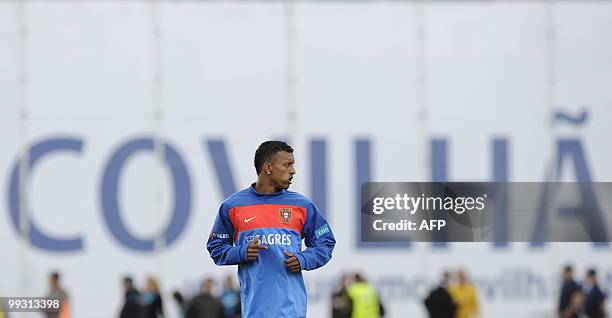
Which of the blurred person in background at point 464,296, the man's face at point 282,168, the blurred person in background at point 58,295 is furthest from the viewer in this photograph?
the blurred person in background at point 464,296

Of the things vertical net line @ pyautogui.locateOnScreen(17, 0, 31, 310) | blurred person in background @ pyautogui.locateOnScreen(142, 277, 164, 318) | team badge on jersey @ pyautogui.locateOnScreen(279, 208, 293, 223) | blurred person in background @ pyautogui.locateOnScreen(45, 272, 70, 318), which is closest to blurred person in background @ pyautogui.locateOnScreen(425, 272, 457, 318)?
blurred person in background @ pyautogui.locateOnScreen(142, 277, 164, 318)

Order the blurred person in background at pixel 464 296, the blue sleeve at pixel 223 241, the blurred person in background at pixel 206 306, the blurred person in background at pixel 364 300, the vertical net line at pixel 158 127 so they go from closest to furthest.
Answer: the blue sleeve at pixel 223 241 → the blurred person in background at pixel 206 306 → the blurred person in background at pixel 364 300 → the blurred person in background at pixel 464 296 → the vertical net line at pixel 158 127

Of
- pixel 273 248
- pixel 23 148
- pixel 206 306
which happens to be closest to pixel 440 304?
pixel 206 306

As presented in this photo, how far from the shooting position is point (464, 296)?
1903 cm

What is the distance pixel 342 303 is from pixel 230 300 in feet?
4.37

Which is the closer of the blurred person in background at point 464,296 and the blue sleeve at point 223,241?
the blue sleeve at point 223,241

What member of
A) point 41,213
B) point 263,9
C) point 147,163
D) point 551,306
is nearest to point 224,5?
point 263,9

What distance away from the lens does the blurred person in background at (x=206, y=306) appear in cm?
1780

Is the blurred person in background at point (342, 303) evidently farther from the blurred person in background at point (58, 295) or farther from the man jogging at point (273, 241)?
the man jogging at point (273, 241)

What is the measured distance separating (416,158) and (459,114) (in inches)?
29.2

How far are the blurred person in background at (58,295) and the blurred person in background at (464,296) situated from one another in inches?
174

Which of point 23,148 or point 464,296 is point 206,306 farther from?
point 464,296

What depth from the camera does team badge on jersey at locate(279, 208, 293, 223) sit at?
24.1ft

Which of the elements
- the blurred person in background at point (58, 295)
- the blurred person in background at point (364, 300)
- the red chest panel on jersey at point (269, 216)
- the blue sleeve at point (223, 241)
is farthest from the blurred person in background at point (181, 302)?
the red chest panel on jersey at point (269, 216)
